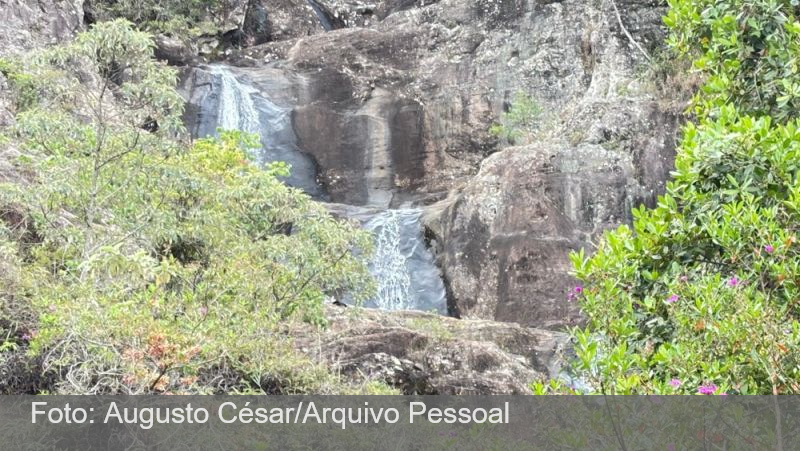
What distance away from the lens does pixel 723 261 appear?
527cm

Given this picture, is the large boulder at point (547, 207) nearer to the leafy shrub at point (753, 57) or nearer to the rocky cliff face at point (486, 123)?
the rocky cliff face at point (486, 123)

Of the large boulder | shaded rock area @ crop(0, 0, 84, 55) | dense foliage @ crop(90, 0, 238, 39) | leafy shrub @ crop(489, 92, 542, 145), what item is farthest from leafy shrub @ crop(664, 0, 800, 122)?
dense foliage @ crop(90, 0, 238, 39)

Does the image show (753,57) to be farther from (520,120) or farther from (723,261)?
(520,120)

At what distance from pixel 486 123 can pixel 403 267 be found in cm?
781

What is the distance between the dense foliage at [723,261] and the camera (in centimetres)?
460

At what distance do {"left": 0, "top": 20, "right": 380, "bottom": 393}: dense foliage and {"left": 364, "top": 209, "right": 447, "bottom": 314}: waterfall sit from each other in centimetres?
853

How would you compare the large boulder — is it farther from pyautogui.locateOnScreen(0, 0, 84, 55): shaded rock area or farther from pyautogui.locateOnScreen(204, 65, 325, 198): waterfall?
pyautogui.locateOnScreen(0, 0, 84, 55): shaded rock area

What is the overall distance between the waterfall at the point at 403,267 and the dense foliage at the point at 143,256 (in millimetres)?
8532

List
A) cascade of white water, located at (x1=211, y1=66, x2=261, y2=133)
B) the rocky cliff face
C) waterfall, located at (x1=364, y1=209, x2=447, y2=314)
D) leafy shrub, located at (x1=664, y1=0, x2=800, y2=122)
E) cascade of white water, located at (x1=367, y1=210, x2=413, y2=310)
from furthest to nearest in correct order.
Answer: cascade of white water, located at (x1=211, y1=66, x2=261, y2=133)
cascade of white water, located at (x1=367, y1=210, x2=413, y2=310)
waterfall, located at (x1=364, y1=209, x2=447, y2=314)
the rocky cliff face
leafy shrub, located at (x1=664, y1=0, x2=800, y2=122)

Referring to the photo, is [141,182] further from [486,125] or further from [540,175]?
[486,125]

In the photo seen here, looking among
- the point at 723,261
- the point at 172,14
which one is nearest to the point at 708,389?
the point at 723,261

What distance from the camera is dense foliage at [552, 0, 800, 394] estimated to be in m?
4.60

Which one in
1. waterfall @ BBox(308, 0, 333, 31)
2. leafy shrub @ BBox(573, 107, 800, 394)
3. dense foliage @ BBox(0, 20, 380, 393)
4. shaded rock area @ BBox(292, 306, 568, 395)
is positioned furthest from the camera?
waterfall @ BBox(308, 0, 333, 31)

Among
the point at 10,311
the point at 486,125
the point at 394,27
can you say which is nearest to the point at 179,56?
the point at 394,27
